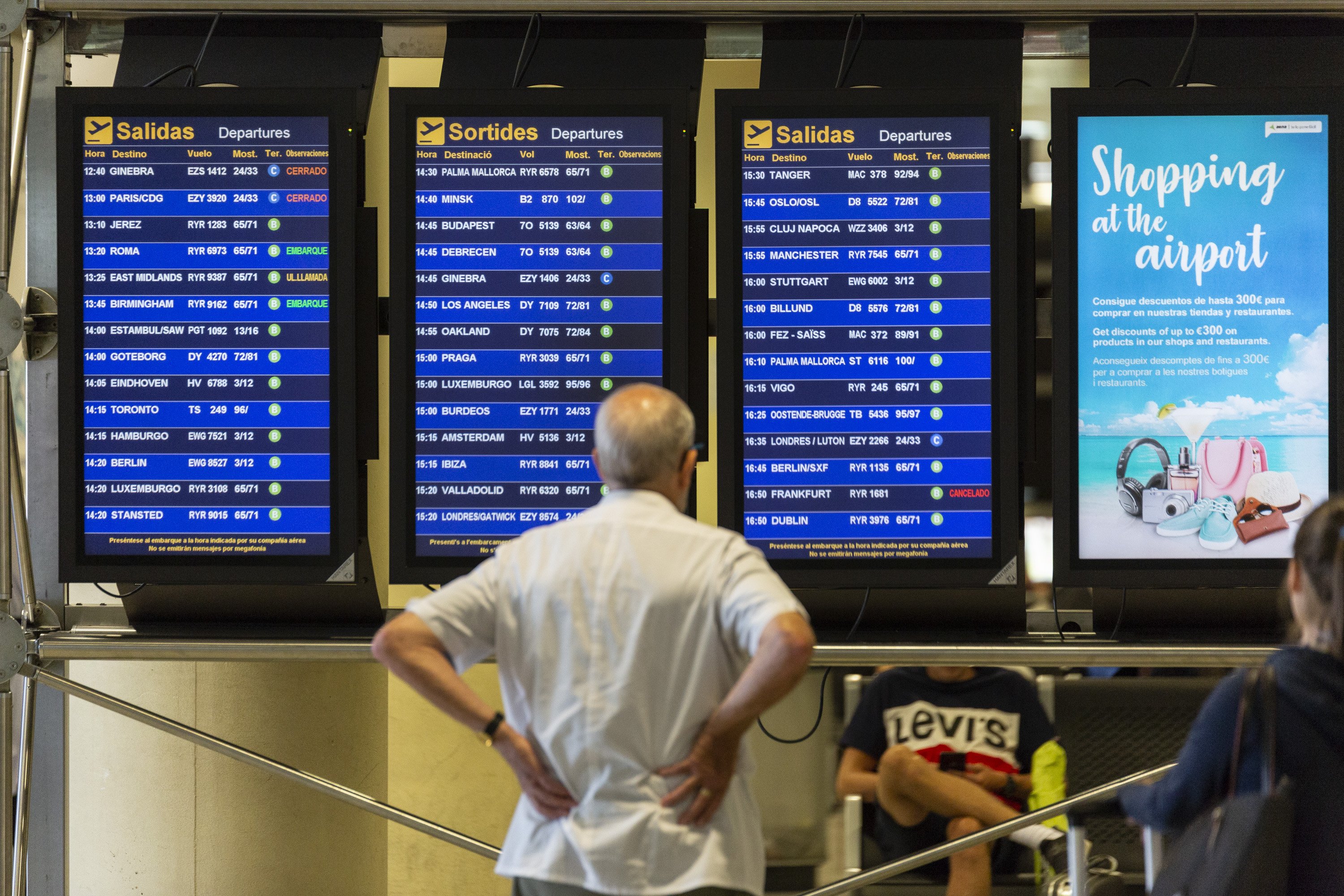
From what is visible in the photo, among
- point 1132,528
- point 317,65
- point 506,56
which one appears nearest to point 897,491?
point 1132,528

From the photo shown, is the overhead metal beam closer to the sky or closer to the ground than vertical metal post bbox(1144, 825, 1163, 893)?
closer to the sky

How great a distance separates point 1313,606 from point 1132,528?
138cm

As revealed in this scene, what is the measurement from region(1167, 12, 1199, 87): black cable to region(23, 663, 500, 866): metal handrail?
108 inches

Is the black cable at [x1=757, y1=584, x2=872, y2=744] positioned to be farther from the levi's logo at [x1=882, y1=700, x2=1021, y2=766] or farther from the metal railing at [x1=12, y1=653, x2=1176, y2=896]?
the metal railing at [x1=12, y1=653, x2=1176, y2=896]

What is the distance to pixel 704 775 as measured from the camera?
1.98 m

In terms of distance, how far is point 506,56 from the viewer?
343 centimetres

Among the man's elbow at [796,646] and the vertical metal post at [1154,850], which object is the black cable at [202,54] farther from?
the vertical metal post at [1154,850]

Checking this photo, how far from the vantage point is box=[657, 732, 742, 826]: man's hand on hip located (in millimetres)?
1980

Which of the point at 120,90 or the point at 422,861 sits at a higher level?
the point at 120,90

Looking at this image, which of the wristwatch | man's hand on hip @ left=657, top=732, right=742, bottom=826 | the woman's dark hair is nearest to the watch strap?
the wristwatch

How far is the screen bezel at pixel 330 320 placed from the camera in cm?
322

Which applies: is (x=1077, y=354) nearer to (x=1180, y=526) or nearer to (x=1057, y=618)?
(x=1180, y=526)

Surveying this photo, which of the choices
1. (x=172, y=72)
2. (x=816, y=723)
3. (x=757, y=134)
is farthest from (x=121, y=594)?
(x=757, y=134)

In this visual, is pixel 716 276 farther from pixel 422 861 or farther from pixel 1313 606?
pixel 422 861
